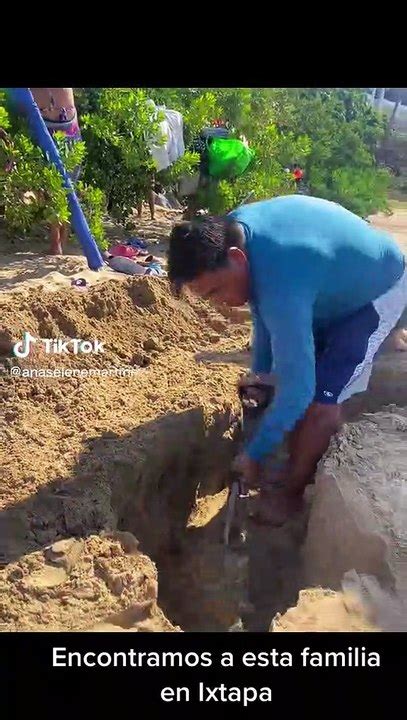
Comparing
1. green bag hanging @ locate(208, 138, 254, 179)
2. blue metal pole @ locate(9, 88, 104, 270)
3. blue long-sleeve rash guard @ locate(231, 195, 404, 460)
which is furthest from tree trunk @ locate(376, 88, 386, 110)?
blue metal pole @ locate(9, 88, 104, 270)

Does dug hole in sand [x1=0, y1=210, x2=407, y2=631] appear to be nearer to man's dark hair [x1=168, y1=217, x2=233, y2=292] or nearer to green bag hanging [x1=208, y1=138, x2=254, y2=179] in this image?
man's dark hair [x1=168, y1=217, x2=233, y2=292]

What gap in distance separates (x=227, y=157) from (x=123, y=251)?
54cm

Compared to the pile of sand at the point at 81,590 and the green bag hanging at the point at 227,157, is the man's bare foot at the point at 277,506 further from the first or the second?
the green bag hanging at the point at 227,157

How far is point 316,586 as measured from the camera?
238cm

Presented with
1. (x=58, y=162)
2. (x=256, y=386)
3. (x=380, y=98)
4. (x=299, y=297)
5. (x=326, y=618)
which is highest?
(x=380, y=98)

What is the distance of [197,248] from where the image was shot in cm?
231

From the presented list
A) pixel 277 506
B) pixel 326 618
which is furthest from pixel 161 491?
pixel 326 618

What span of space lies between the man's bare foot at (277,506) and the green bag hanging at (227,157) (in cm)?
Result: 119

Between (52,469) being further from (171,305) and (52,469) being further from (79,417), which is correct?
(171,305)

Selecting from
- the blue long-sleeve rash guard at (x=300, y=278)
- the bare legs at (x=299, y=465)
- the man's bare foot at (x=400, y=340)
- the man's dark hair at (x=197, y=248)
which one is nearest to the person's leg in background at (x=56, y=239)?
the man's dark hair at (x=197, y=248)

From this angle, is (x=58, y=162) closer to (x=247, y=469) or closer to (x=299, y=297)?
(x=299, y=297)

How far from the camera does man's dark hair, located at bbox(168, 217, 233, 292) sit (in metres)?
2.27

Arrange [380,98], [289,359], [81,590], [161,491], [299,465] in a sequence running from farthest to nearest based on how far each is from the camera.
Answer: [161,491], [299,465], [380,98], [289,359], [81,590]

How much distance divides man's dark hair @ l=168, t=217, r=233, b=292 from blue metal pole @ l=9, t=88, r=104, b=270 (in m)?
0.44
